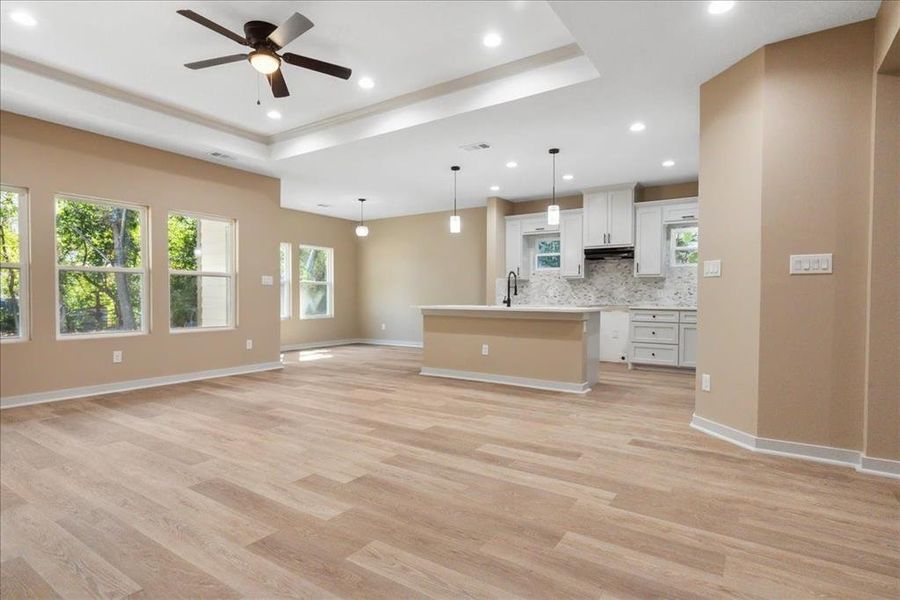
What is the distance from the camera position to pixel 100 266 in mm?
4766

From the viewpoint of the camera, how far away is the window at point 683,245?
6.52 meters

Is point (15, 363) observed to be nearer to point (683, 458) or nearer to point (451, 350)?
point (451, 350)

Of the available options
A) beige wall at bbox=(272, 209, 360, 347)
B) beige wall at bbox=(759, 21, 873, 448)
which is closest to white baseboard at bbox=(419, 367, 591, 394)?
beige wall at bbox=(759, 21, 873, 448)

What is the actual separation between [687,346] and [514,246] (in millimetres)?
3196

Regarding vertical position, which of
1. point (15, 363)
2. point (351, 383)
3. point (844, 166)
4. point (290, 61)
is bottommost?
point (351, 383)

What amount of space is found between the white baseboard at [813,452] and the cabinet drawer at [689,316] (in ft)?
9.78

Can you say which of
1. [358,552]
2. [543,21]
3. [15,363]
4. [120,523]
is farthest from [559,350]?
[15,363]

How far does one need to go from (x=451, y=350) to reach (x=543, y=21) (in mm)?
3717

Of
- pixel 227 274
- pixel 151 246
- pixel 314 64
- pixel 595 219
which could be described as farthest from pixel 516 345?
pixel 151 246

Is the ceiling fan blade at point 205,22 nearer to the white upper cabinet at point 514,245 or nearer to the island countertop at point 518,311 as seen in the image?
the island countertop at point 518,311

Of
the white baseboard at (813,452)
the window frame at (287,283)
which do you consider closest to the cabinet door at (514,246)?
the window frame at (287,283)

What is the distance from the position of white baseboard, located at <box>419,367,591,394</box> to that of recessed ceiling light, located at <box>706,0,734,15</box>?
11.0 ft

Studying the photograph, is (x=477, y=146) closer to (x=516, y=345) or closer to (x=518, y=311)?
(x=518, y=311)

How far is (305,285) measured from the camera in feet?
29.6
